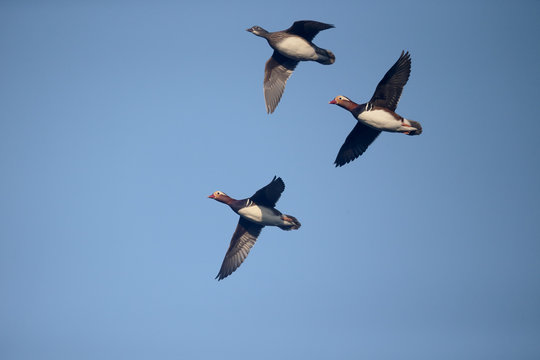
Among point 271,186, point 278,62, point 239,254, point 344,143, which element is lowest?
point 239,254

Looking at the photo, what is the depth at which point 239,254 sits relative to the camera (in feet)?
72.3

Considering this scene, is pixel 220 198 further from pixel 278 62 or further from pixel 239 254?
pixel 278 62

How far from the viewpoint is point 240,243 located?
72.4 feet

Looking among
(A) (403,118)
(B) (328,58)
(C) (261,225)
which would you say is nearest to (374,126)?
(A) (403,118)

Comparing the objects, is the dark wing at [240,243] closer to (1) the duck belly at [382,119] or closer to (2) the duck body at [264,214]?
(2) the duck body at [264,214]

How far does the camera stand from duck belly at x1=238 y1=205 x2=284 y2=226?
20.9m

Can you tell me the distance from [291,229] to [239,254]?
1.98 metres

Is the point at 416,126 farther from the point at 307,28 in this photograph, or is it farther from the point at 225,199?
the point at 225,199

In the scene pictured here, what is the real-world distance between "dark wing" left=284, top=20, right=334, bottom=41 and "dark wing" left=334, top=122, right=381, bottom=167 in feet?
9.67

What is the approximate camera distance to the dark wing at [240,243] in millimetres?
21969

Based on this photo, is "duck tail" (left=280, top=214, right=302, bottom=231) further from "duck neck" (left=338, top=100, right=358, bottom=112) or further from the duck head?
"duck neck" (left=338, top=100, right=358, bottom=112)

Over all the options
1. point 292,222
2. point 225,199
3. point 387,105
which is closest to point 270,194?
point 292,222

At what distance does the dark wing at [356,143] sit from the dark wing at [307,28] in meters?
2.95

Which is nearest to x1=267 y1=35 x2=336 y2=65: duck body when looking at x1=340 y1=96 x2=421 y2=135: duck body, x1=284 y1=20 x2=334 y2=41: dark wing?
x1=284 y1=20 x2=334 y2=41: dark wing
